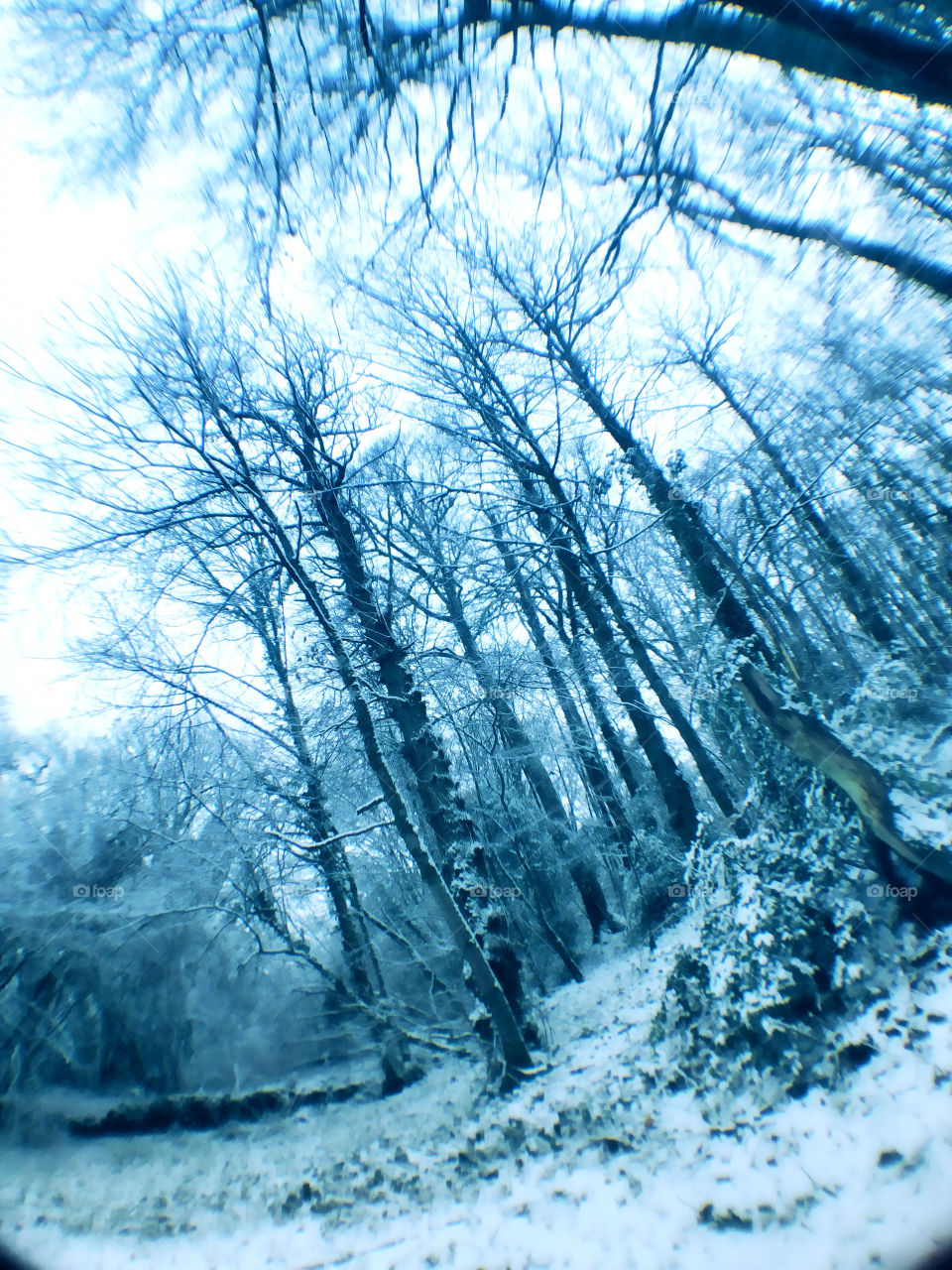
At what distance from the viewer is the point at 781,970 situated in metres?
3.65

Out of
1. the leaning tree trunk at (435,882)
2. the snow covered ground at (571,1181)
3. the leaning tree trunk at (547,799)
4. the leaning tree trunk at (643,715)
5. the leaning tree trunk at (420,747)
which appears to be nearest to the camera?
the snow covered ground at (571,1181)

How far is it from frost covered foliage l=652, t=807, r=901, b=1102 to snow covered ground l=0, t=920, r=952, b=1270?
0.22 metres

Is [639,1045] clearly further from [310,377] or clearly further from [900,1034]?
[310,377]

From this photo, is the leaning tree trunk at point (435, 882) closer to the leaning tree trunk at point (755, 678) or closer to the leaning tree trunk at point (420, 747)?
the leaning tree trunk at point (420, 747)

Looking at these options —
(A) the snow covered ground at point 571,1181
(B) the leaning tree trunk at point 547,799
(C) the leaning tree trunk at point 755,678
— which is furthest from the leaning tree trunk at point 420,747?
(C) the leaning tree trunk at point 755,678

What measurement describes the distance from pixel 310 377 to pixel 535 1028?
30.3 ft

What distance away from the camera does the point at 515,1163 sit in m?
3.72

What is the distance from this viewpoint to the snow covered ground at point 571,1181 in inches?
88.0

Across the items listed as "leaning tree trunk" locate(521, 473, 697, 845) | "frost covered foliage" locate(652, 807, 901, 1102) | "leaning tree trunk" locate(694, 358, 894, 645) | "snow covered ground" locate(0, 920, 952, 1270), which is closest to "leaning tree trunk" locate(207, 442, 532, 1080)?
"snow covered ground" locate(0, 920, 952, 1270)

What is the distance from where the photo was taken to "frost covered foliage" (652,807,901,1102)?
3227mm

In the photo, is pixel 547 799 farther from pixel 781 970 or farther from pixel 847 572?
pixel 847 572

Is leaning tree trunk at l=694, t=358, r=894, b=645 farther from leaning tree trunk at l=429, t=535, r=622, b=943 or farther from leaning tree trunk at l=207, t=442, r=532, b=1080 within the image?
leaning tree trunk at l=207, t=442, r=532, b=1080

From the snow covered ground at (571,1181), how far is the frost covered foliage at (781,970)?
0.22m

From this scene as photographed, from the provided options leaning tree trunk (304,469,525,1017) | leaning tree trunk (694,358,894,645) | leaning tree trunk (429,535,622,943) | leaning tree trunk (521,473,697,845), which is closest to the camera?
leaning tree trunk (304,469,525,1017)
